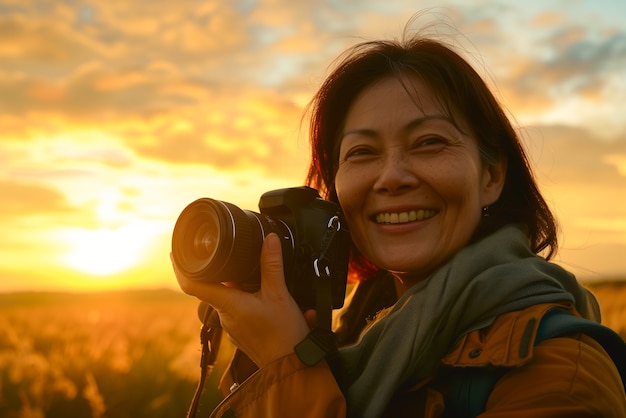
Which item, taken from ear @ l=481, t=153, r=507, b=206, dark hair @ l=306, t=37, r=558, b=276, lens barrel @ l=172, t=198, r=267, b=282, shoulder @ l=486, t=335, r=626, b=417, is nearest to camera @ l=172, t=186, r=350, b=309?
lens barrel @ l=172, t=198, r=267, b=282

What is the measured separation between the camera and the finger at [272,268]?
2.22 metres

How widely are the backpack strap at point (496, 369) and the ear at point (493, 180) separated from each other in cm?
61

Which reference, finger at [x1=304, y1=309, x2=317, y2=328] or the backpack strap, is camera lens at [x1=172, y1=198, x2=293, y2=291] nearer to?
finger at [x1=304, y1=309, x2=317, y2=328]

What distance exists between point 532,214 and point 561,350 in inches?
33.5

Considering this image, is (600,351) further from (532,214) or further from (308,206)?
Result: (308,206)

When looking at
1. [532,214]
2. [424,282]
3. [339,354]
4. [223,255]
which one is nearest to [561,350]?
[424,282]

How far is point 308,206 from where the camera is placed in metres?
2.52

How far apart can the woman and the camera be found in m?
0.05

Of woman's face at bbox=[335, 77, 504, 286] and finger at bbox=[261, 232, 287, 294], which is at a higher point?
woman's face at bbox=[335, 77, 504, 286]

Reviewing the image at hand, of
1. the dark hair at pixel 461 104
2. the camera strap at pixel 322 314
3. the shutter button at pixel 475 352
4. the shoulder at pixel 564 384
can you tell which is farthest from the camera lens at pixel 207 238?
the shoulder at pixel 564 384

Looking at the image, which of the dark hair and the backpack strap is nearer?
the backpack strap

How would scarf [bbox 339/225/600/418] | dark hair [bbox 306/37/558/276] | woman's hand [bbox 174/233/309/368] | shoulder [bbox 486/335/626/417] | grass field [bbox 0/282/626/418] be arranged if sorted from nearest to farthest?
shoulder [bbox 486/335/626/417] → scarf [bbox 339/225/600/418] → woman's hand [bbox 174/233/309/368] → dark hair [bbox 306/37/558/276] → grass field [bbox 0/282/626/418]

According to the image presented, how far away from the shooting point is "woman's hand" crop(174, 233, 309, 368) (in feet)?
7.06

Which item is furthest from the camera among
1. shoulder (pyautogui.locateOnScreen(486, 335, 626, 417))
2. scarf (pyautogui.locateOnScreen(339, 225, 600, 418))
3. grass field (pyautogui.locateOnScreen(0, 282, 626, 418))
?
grass field (pyautogui.locateOnScreen(0, 282, 626, 418))
